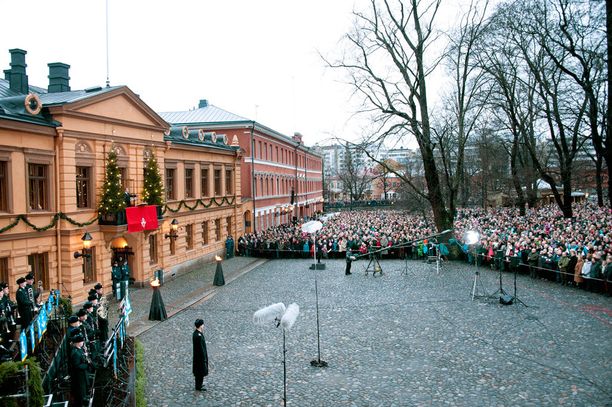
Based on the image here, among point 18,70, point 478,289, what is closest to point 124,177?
point 18,70

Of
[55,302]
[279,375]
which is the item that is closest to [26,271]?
[55,302]

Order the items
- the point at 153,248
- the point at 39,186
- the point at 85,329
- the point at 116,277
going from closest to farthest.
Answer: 1. the point at 85,329
2. the point at 39,186
3. the point at 116,277
4. the point at 153,248

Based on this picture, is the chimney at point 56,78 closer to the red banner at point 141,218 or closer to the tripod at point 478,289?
the red banner at point 141,218

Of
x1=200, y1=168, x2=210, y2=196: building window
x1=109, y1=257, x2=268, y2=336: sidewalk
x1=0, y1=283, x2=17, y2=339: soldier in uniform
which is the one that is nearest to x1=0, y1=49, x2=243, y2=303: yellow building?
x1=109, y1=257, x2=268, y2=336: sidewalk

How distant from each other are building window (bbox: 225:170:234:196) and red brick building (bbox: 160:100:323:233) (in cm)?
238

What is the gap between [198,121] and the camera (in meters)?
41.5

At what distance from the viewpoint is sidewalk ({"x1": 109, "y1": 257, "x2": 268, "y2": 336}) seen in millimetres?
17500

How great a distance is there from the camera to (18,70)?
68.1 ft

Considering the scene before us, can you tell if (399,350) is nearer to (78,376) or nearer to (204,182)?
(78,376)

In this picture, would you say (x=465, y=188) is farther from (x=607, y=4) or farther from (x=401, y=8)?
(x=607, y=4)

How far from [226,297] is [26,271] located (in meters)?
7.72

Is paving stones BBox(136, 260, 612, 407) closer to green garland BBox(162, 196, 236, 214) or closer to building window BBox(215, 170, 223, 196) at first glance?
green garland BBox(162, 196, 236, 214)

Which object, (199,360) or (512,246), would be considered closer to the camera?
(199,360)

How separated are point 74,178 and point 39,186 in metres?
1.30
